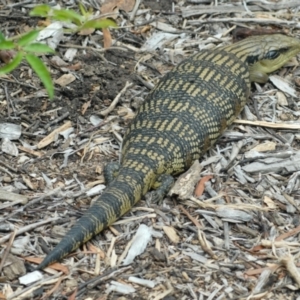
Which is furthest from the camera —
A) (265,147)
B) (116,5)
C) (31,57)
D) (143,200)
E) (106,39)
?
(116,5)

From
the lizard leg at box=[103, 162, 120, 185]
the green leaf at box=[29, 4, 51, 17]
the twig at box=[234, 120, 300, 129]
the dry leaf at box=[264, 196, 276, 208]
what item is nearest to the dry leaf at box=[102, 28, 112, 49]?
the twig at box=[234, 120, 300, 129]

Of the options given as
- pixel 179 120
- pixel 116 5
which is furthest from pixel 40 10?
pixel 116 5

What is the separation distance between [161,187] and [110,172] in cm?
43

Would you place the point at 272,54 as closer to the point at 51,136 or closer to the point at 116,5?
the point at 116,5

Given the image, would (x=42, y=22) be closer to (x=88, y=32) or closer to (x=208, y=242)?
(x=88, y=32)

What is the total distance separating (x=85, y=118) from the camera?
262 inches

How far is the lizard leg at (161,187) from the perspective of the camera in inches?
228

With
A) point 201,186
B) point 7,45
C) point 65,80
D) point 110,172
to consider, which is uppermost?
point 7,45

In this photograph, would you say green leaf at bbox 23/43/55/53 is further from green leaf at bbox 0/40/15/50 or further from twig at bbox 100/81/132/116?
twig at bbox 100/81/132/116

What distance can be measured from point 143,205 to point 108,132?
1.04m

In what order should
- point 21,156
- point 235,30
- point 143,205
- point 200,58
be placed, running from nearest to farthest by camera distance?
point 143,205 < point 21,156 < point 200,58 < point 235,30

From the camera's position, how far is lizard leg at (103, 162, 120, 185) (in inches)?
230

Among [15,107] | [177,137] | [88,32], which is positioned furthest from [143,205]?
[88,32]

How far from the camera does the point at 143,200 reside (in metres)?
5.83
